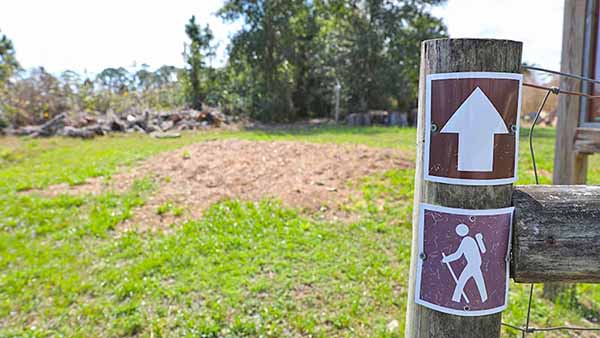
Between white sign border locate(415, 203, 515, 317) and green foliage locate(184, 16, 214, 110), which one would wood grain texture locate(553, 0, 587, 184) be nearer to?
white sign border locate(415, 203, 515, 317)

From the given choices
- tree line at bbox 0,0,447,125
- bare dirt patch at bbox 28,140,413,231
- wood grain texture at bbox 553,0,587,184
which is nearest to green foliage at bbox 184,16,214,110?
tree line at bbox 0,0,447,125

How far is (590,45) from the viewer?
2178 millimetres

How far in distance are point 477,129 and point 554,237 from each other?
27 cm

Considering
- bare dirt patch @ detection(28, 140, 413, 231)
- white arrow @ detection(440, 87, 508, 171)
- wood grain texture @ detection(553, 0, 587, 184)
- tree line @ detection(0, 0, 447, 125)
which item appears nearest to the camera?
white arrow @ detection(440, 87, 508, 171)

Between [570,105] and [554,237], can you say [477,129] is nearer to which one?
[554,237]

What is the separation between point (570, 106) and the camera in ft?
7.53

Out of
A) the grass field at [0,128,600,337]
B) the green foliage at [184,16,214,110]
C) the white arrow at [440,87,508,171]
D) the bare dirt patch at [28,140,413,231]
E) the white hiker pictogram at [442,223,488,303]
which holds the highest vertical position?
the green foliage at [184,16,214,110]

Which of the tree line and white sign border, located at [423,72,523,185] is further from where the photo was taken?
the tree line

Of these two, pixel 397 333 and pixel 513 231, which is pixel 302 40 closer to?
pixel 397 333

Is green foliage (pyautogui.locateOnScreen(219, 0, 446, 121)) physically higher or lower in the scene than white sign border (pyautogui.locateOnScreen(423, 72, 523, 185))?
higher

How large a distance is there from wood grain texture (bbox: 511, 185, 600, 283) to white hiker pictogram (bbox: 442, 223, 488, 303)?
8cm

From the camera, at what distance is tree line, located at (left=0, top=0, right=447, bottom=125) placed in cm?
1405

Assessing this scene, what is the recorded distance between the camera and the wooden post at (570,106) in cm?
222

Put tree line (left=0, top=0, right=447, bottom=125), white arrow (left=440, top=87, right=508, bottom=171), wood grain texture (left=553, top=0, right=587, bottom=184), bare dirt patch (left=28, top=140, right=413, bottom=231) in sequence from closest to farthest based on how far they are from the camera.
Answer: white arrow (left=440, top=87, right=508, bottom=171) → wood grain texture (left=553, top=0, right=587, bottom=184) → bare dirt patch (left=28, top=140, right=413, bottom=231) → tree line (left=0, top=0, right=447, bottom=125)
